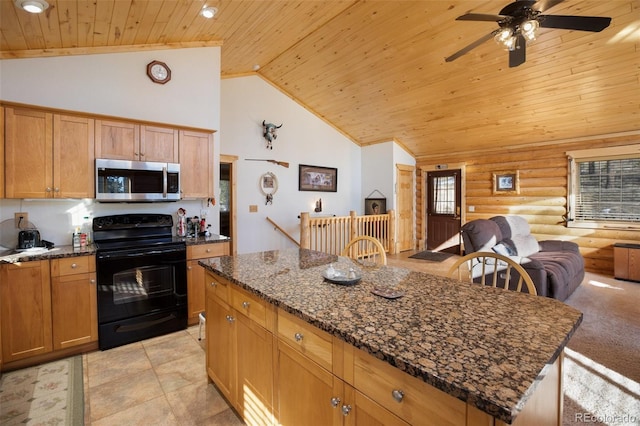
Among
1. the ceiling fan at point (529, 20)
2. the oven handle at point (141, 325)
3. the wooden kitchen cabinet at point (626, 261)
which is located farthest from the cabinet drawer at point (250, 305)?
the wooden kitchen cabinet at point (626, 261)

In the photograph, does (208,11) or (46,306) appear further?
(208,11)

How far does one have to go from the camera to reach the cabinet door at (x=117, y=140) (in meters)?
2.91

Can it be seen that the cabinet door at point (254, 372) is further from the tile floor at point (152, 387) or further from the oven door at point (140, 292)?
the oven door at point (140, 292)

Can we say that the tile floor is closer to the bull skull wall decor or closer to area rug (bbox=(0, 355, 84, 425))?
area rug (bbox=(0, 355, 84, 425))

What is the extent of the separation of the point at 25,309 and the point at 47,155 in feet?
4.30

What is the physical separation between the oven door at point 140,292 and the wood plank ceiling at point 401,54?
2069 millimetres

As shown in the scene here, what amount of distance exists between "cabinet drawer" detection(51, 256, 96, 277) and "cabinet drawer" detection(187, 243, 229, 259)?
0.82m

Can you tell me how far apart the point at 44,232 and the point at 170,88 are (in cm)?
198

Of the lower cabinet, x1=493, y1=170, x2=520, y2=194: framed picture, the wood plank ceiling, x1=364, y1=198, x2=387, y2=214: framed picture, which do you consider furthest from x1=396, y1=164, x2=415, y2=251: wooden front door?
the lower cabinet

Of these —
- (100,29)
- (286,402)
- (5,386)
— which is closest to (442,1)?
(100,29)

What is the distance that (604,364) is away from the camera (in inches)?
97.4

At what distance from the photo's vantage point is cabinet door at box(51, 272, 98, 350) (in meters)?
2.53

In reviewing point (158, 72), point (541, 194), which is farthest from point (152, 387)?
point (541, 194)

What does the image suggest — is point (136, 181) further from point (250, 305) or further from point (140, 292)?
point (250, 305)
